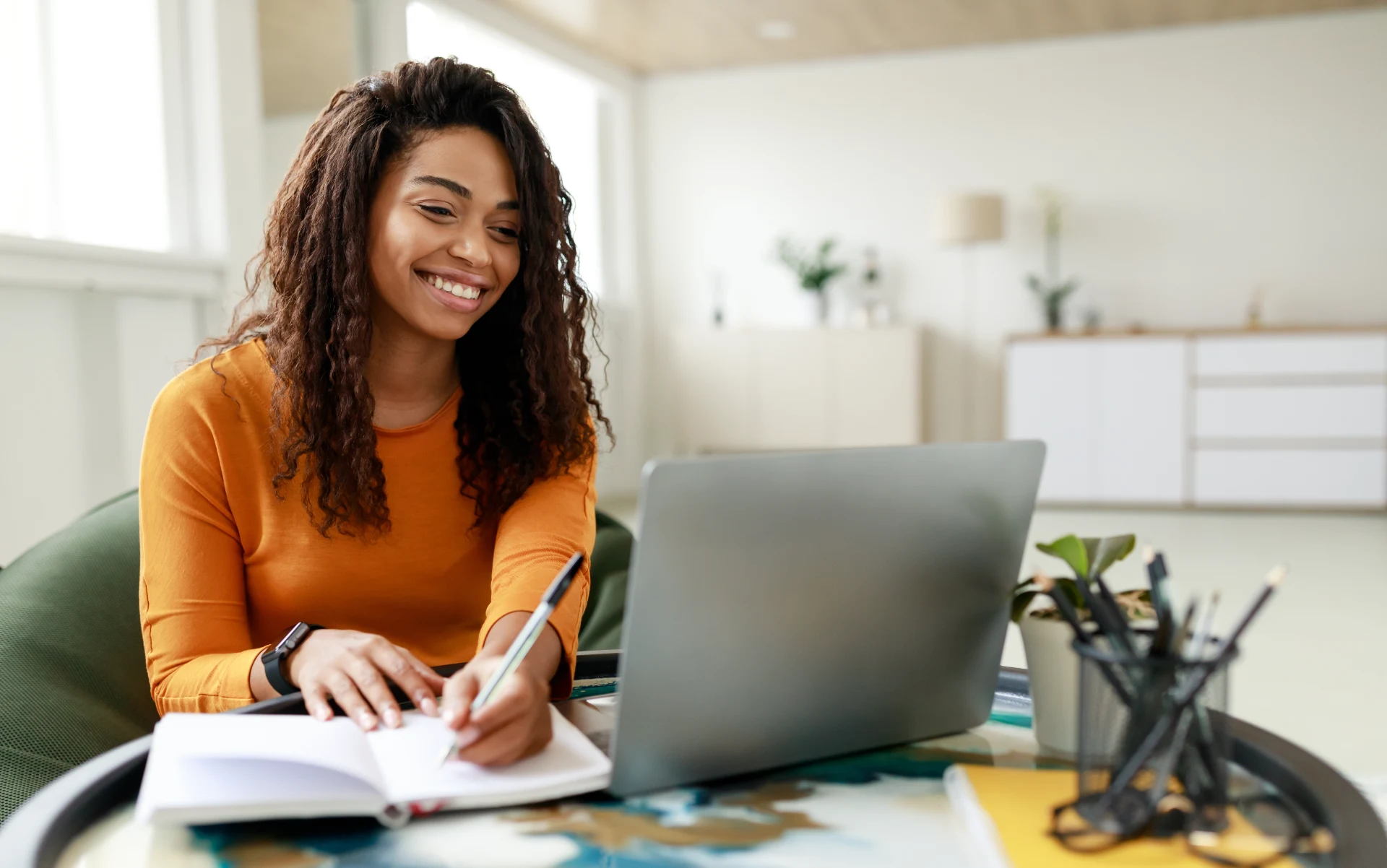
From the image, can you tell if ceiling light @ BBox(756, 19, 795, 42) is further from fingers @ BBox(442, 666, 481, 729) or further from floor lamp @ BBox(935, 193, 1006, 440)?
fingers @ BBox(442, 666, 481, 729)

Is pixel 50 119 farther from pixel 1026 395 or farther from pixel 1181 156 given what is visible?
pixel 1181 156

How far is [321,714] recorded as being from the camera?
2.76 ft

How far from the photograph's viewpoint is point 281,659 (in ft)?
3.24

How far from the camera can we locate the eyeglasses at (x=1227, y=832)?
0.61 metres

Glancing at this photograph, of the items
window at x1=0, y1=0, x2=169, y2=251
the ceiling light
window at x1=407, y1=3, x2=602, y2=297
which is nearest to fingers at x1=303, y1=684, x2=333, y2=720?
window at x1=0, y1=0, x2=169, y2=251

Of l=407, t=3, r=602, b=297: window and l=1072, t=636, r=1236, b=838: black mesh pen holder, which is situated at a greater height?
l=407, t=3, r=602, b=297: window

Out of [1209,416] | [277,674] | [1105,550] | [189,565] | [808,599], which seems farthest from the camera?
[1209,416]

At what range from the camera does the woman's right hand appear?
841mm

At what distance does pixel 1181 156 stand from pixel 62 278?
5.67 meters

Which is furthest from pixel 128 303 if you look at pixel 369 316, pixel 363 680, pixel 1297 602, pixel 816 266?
pixel 816 266

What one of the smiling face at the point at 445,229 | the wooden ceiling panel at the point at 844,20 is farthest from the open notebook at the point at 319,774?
the wooden ceiling panel at the point at 844,20

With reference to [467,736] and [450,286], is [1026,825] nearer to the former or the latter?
[467,736]

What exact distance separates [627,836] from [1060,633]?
356 millimetres

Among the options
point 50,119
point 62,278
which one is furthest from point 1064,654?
point 50,119
